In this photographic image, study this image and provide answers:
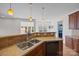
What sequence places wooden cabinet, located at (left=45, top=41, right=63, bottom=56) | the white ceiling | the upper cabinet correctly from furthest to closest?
1. the upper cabinet
2. wooden cabinet, located at (left=45, top=41, right=63, bottom=56)
3. the white ceiling

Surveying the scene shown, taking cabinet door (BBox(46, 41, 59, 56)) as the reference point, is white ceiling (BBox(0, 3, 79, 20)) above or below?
above

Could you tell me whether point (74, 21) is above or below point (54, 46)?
above

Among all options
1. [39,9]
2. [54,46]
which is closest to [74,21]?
[54,46]

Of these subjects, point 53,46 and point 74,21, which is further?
point 74,21

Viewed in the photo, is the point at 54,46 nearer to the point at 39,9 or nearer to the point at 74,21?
the point at 39,9

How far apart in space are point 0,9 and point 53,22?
125 cm

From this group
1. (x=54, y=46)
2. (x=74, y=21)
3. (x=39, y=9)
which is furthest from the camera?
(x=74, y=21)

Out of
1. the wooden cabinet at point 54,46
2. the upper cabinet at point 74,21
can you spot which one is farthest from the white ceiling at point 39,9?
the upper cabinet at point 74,21

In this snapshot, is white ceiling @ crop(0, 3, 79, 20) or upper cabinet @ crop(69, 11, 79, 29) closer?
white ceiling @ crop(0, 3, 79, 20)

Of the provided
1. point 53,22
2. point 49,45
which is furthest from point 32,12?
point 49,45

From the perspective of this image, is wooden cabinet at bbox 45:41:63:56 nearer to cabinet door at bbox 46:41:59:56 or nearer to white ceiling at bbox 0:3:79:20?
cabinet door at bbox 46:41:59:56

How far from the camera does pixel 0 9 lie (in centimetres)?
270

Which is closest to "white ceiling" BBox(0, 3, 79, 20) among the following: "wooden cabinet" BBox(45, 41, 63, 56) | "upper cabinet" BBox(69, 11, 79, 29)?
"wooden cabinet" BBox(45, 41, 63, 56)

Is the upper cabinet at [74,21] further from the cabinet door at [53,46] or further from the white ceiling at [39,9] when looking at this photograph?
the white ceiling at [39,9]
